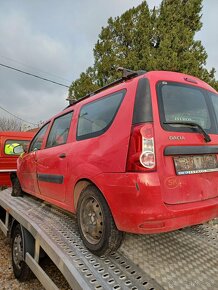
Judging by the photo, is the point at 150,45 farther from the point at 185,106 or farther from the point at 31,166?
the point at 185,106

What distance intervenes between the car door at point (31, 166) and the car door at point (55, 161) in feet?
0.71

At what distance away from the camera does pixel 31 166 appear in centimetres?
437

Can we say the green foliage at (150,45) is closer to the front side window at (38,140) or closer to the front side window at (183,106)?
the front side window at (38,140)

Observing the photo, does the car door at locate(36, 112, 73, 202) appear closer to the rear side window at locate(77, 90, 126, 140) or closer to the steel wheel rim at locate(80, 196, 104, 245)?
the rear side window at locate(77, 90, 126, 140)

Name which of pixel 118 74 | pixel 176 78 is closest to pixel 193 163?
pixel 176 78

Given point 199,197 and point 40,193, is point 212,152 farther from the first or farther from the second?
point 40,193

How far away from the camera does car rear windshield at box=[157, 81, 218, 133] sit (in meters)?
2.37

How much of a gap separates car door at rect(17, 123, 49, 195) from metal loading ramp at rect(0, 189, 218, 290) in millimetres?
1036

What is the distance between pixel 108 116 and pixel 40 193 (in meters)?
1.99

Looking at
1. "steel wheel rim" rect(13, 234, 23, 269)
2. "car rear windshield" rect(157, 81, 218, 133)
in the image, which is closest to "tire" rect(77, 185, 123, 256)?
"car rear windshield" rect(157, 81, 218, 133)

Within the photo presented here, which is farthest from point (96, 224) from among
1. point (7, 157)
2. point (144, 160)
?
point (7, 157)

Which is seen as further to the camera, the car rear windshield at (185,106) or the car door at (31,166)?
the car door at (31,166)

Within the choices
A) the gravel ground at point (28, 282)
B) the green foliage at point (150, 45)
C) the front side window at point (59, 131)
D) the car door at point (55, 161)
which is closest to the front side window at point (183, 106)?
the car door at point (55, 161)

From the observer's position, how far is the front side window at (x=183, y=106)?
93.0 inches
